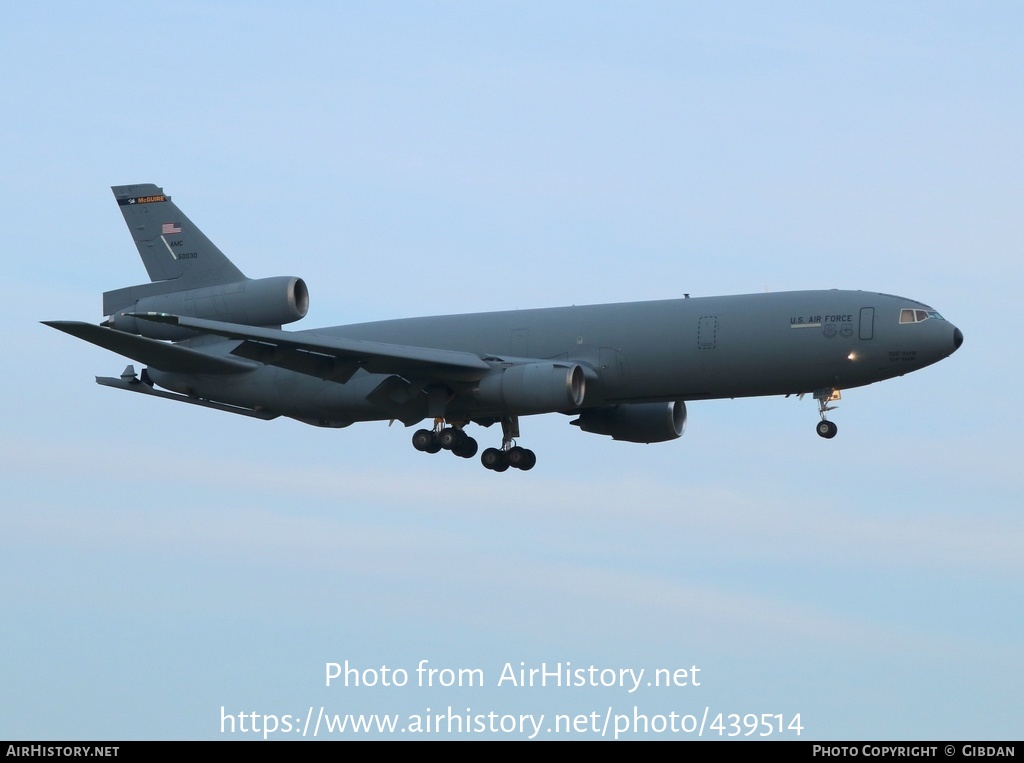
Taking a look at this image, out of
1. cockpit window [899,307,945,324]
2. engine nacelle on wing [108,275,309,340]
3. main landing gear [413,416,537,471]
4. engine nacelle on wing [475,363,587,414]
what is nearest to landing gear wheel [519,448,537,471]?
main landing gear [413,416,537,471]

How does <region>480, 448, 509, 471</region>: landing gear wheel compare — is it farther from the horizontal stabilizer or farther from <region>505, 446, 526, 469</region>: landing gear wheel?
the horizontal stabilizer

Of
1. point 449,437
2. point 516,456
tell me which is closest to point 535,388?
point 449,437

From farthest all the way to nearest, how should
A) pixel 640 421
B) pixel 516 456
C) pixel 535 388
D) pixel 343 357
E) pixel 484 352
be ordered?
pixel 640 421
pixel 516 456
pixel 484 352
pixel 343 357
pixel 535 388

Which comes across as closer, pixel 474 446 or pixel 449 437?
pixel 449 437

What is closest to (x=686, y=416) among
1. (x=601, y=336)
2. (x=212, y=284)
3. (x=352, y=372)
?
(x=601, y=336)

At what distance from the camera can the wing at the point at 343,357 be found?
47.6 meters

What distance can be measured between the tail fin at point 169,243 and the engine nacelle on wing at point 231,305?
719 mm

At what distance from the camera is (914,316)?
47.6 m

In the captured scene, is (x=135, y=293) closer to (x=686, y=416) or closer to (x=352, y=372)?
(x=352, y=372)

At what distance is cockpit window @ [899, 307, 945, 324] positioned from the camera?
47531 millimetres

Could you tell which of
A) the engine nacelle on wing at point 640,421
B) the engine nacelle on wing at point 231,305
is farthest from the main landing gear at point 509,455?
the engine nacelle on wing at point 231,305

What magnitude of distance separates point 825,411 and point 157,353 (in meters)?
20.0

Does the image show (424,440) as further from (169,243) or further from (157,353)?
(169,243)

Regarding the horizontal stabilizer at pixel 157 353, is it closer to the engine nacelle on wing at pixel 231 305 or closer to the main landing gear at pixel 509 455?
the engine nacelle on wing at pixel 231 305
